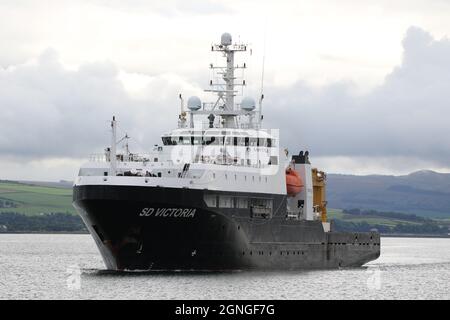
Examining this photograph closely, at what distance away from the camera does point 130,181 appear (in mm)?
72062

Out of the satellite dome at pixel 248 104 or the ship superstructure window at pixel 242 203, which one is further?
the satellite dome at pixel 248 104

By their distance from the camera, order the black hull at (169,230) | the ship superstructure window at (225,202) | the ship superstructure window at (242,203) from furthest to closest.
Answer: the ship superstructure window at (242,203)
the ship superstructure window at (225,202)
the black hull at (169,230)

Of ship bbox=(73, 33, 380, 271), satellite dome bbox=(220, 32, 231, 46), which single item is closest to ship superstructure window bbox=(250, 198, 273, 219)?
ship bbox=(73, 33, 380, 271)

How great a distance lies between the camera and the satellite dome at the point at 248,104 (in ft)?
287

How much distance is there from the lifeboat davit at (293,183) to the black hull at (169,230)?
5.89 meters

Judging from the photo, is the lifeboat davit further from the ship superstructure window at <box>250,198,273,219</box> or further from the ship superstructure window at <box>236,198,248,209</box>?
the ship superstructure window at <box>236,198,248,209</box>

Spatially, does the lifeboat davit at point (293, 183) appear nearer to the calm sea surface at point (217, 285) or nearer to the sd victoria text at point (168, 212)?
the calm sea surface at point (217, 285)

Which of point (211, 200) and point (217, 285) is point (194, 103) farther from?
point (217, 285)

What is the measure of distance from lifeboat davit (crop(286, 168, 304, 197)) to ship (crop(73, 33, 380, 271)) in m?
0.09

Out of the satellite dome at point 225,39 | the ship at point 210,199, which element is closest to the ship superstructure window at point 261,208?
the ship at point 210,199

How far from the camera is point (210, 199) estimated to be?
247ft
